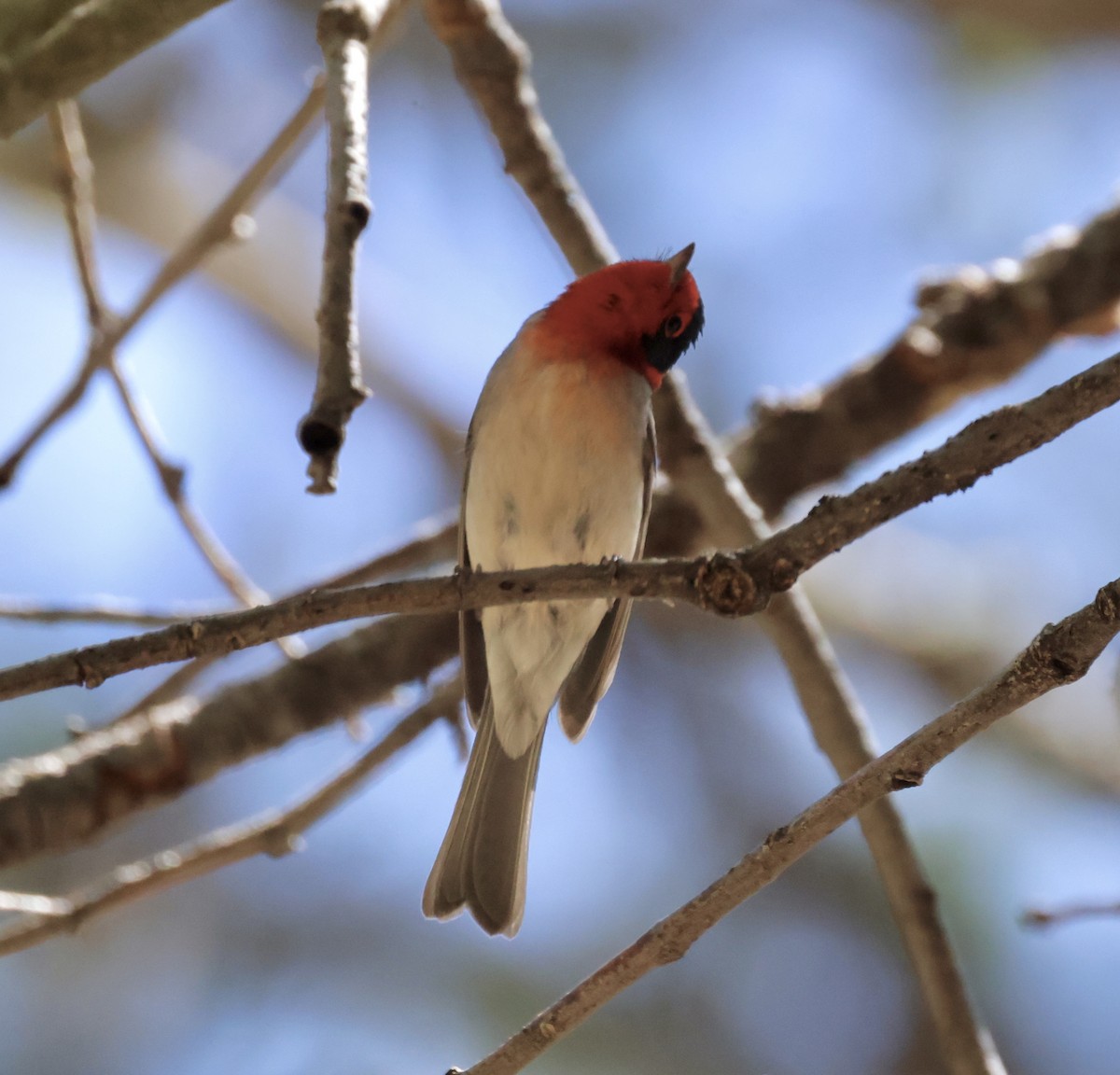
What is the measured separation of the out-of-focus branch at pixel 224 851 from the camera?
3.34 metres

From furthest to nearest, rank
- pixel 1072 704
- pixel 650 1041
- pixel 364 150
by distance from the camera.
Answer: pixel 1072 704
pixel 650 1041
pixel 364 150

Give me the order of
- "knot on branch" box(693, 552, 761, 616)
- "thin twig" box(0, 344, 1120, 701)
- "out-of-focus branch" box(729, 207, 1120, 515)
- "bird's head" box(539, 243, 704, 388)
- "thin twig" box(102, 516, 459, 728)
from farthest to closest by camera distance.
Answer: "out-of-focus branch" box(729, 207, 1120, 515) → "thin twig" box(102, 516, 459, 728) → "bird's head" box(539, 243, 704, 388) → "knot on branch" box(693, 552, 761, 616) → "thin twig" box(0, 344, 1120, 701)

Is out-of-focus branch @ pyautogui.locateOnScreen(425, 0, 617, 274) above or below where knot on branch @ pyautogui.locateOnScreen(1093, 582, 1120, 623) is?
above

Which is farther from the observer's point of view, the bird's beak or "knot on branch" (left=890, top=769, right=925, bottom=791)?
the bird's beak

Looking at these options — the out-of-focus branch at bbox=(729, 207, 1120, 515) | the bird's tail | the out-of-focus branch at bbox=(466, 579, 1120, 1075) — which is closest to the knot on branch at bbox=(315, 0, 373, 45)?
the out-of-focus branch at bbox=(466, 579, 1120, 1075)

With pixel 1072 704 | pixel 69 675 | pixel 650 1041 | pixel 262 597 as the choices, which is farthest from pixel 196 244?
pixel 1072 704

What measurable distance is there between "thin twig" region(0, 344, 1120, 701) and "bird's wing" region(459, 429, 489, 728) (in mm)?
1876

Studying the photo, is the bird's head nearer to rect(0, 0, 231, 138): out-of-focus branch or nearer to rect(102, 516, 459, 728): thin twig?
rect(102, 516, 459, 728): thin twig

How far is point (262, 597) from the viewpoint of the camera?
156 inches

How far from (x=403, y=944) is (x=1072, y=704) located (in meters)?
3.90

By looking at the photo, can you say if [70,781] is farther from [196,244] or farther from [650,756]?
[650,756]

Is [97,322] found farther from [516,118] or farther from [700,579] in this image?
[700,579]

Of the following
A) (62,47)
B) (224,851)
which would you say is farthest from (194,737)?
(62,47)

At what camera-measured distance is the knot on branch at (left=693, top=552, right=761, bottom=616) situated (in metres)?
2.07
